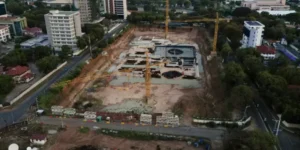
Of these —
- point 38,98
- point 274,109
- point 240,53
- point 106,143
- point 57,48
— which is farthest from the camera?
point 57,48

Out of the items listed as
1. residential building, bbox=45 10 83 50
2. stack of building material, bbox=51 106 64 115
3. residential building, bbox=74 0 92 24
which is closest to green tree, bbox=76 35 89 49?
residential building, bbox=45 10 83 50

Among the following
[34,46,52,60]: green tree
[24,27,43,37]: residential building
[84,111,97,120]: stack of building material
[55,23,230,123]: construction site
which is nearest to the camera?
[84,111,97,120]: stack of building material

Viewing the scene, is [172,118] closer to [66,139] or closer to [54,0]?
[66,139]

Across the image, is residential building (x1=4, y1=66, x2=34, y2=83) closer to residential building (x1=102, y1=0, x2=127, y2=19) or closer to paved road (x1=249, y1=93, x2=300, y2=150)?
paved road (x1=249, y1=93, x2=300, y2=150)

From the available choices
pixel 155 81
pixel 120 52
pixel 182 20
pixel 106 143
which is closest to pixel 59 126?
pixel 106 143

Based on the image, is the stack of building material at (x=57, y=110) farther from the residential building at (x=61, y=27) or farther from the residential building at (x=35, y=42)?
the residential building at (x=35, y=42)

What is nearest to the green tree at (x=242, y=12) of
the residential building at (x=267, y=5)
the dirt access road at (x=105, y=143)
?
the residential building at (x=267, y=5)
